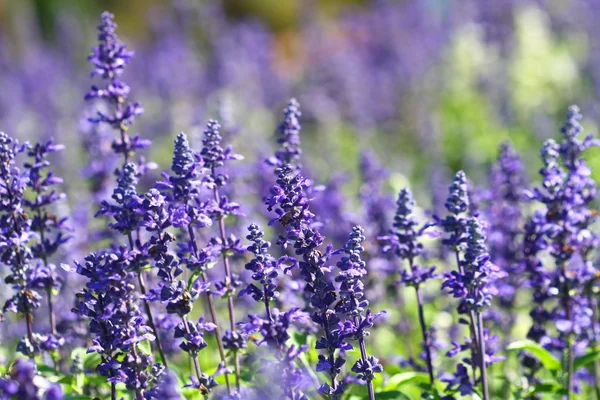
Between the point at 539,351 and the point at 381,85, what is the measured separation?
43.7 ft

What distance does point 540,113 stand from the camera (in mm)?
14992

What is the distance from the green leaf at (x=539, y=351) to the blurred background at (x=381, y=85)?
6343mm

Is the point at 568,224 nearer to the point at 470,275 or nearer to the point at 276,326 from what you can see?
the point at 470,275

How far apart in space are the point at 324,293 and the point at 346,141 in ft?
41.1

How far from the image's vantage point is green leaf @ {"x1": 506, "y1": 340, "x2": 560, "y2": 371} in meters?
5.05

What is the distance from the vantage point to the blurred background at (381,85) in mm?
14719

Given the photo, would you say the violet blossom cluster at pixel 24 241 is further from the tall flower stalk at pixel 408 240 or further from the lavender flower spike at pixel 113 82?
the tall flower stalk at pixel 408 240

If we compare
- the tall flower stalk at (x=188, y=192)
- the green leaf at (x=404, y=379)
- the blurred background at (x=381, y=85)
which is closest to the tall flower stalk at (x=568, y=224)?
the green leaf at (x=404, y=379)

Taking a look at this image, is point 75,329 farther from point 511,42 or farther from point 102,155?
point 511,42

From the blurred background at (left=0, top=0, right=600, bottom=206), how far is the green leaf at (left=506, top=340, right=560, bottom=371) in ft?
20.8

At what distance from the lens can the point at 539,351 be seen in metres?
5.29

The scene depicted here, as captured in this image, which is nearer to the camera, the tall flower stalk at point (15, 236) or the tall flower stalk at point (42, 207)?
the tall flower stalk at point (15, 236)

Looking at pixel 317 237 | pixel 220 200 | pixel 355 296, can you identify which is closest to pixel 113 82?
pixel 220 200

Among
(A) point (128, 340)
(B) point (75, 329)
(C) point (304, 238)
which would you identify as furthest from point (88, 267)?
(B) point (75, 329)
